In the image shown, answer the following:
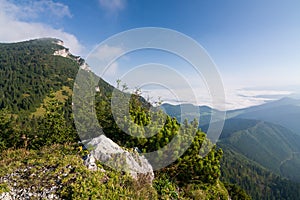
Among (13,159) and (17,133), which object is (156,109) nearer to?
(13,159)

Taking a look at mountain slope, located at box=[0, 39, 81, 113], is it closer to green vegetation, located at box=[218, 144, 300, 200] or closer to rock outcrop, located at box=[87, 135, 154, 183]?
green vegetation, located at box=[218, 144, 300, 200]

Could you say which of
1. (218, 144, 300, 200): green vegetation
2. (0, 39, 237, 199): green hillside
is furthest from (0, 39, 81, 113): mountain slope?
(0, 39, 237, 199): green hillside

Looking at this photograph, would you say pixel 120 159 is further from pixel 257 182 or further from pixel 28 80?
pixel 28 80

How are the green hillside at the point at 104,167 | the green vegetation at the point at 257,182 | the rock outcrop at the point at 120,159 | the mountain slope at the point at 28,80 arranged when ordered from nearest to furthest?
the green hillside at the point at 104,167
the rock outcrop at the point at 120,159
the mountain slope at the point at 28,80
the green vegetation at the point at 257,182

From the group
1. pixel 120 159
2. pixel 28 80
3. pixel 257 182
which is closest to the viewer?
pixel 120 159

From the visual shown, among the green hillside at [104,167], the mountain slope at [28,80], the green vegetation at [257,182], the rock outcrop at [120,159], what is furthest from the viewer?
the green vegetation at [257,182]

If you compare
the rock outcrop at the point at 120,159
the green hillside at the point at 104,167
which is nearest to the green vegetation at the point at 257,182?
the green hillside at the point at 104,167

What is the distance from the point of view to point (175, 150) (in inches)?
471

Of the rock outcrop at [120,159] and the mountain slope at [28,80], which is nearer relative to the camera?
the rock outcrop at [120,159]

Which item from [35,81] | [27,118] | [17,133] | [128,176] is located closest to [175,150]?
[128,176]

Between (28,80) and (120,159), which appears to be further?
(28,80)

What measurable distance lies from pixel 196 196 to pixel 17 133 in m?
13.4

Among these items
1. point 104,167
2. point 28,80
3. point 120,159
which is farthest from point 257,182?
point 28,80

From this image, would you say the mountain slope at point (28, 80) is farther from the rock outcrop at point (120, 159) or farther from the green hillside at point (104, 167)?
the rock outcrop at point (120, 159)
